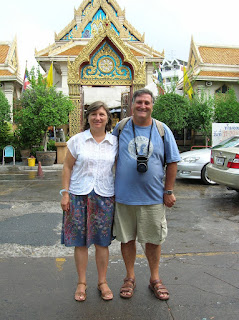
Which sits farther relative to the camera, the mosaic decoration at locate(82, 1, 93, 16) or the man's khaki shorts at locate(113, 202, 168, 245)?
the mosaic decoration at locate(82, 1, 93, 16)

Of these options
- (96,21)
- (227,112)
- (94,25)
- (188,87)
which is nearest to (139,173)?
(227,112)

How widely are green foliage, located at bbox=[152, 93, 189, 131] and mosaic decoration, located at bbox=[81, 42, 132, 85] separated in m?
1.91

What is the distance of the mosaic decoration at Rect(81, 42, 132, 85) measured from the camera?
15445 millimetres

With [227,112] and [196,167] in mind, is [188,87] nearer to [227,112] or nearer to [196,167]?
[227,112]

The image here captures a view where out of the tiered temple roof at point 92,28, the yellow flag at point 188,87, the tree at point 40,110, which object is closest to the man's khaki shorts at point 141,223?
the tree at point 40,110

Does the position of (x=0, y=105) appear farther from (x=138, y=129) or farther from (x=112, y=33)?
(x=138, y=129)

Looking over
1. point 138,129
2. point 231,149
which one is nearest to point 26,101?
point 231,149

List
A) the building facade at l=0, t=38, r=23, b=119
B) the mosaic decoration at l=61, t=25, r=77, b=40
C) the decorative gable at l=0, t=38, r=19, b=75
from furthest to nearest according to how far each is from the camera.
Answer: the mosaic decoration at l=61, t=25, r=77, b=40 < the decorative gable at l=0, t=38, r=19, b=75 < the building facade at l=0, t=38, r=23, b=119

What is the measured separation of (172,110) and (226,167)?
29.6 feet

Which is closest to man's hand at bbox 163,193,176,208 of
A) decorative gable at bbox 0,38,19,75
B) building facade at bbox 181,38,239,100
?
building facade at bbox 181,38,239,100

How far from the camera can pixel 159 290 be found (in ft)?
9.53

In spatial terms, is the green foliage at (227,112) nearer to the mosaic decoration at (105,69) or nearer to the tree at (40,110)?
the mosaic decoration at (105,69)

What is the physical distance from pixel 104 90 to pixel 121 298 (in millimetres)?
18831

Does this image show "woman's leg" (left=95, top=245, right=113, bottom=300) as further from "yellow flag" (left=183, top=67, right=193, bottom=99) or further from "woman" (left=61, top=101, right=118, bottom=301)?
"yellow flag" (left=183, top=67, right=193, bottom=99)
